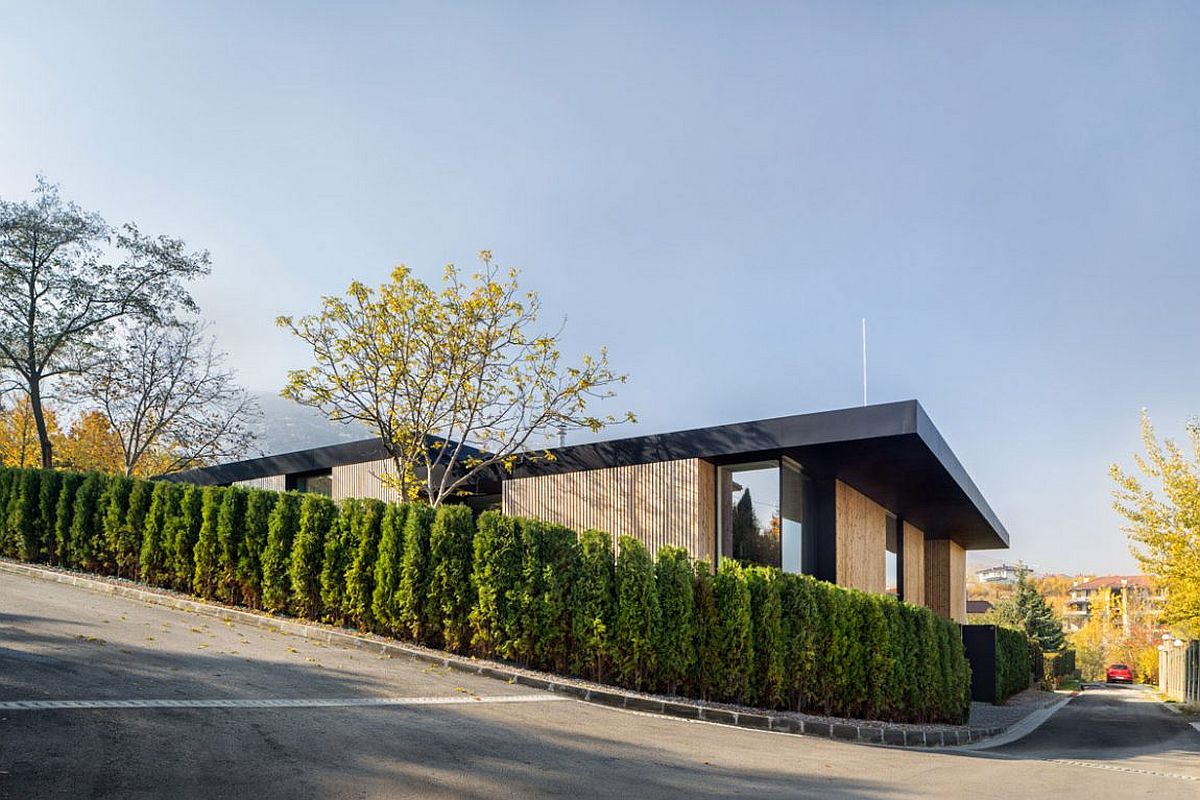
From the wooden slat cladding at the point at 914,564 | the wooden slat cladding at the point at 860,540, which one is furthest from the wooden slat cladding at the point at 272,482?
the wooden slat cladding at the point at 914,564

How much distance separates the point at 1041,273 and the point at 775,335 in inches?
249

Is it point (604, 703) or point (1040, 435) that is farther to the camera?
point (1040, 435)

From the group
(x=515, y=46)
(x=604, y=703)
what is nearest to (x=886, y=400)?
(x=604, y=703)

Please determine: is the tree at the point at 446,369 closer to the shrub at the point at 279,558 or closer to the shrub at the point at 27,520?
the shrub at the point at 279,558

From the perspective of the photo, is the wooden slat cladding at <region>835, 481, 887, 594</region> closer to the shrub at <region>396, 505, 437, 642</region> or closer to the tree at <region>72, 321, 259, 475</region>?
the shrub at <region>396, 505, 437, 642</region>

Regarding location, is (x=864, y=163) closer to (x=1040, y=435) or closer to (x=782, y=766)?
(x=1040, y=435)

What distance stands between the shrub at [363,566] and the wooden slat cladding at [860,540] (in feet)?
31.7

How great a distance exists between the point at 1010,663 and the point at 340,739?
27.0 meters

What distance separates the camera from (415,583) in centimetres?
1177

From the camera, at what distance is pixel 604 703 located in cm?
1042

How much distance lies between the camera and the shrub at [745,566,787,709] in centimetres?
1196

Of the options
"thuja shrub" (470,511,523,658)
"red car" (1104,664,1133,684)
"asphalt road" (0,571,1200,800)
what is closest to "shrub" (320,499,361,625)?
"asphalt road" (0,571,1200,800)

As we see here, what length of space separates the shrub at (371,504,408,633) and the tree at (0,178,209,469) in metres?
18.4

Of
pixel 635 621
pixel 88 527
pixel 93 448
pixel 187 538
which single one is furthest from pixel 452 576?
pixel 93 448
